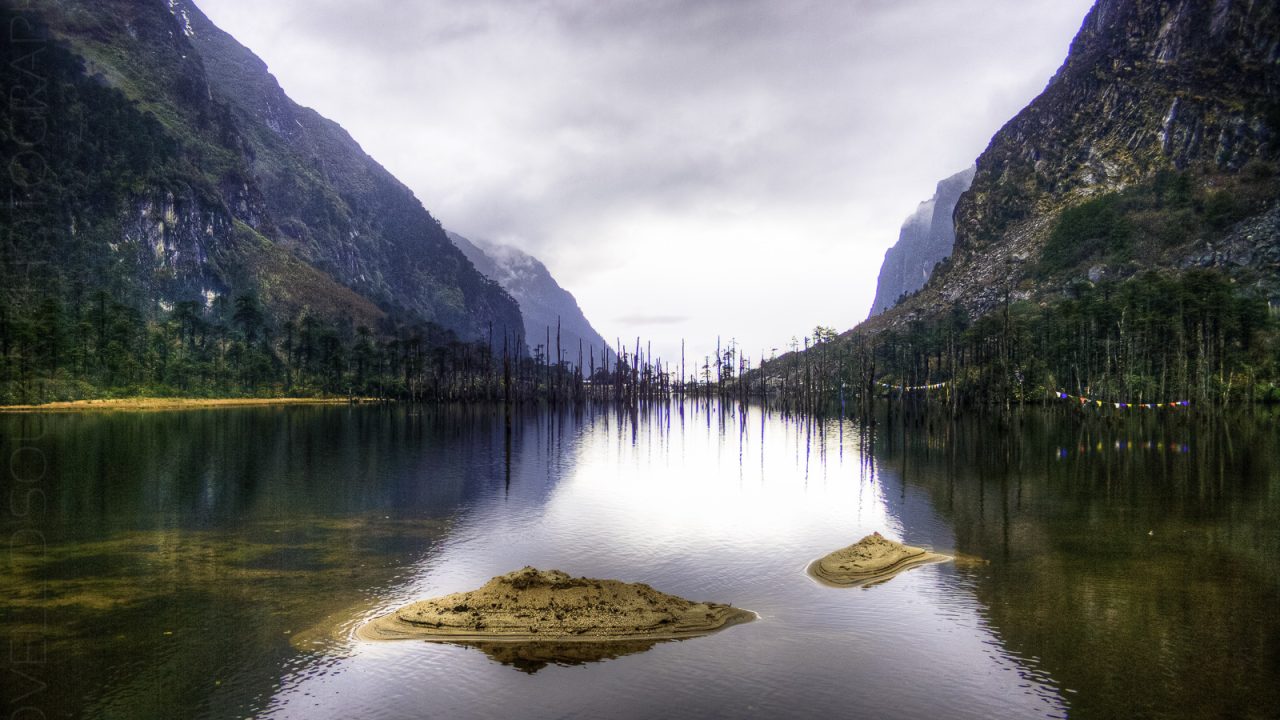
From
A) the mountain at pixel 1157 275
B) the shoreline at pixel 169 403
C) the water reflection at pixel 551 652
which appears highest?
the mountain at pixel 1157 275

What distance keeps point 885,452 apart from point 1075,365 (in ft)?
232

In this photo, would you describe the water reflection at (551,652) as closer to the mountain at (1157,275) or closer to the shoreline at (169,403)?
the mountain at (1157,275)

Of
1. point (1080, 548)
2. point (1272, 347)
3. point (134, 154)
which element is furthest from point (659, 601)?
point (134, 154)

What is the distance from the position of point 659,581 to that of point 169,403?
401 ft

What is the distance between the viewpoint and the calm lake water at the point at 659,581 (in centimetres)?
1339

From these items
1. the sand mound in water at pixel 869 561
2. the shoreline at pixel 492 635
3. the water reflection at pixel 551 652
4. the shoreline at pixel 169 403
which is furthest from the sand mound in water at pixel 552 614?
the shoreline at pixel 169 403

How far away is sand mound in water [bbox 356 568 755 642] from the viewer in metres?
16.2

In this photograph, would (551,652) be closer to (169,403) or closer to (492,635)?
(492,635)

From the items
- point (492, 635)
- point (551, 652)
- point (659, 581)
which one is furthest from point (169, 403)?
point (551, 652)

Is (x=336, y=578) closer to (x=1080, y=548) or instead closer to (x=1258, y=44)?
(x=1080, y=548)

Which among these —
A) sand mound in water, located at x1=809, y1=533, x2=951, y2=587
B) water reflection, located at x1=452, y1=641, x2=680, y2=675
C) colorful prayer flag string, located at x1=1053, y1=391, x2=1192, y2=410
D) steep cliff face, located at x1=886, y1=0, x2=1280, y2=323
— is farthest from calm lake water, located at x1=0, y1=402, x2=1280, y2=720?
steep cliff face, located at x1=886, y1=0, x2=1280, y2=323

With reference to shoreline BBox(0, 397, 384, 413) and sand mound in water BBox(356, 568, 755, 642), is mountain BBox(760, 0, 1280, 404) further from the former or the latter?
shoreline BBox(0, 397, 384, 413)

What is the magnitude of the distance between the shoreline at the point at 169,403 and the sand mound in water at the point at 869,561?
108992mm

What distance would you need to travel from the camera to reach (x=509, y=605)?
17.0 metres
